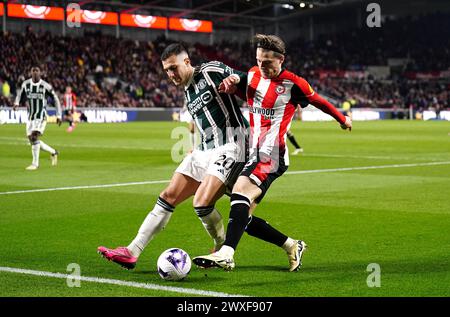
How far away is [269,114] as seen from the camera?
24.5 feet

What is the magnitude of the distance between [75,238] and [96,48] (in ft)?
184

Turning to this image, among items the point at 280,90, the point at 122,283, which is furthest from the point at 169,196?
the point at 280,90

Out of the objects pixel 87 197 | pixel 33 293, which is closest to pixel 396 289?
pixel 33 293

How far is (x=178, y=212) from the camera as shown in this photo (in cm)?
1158

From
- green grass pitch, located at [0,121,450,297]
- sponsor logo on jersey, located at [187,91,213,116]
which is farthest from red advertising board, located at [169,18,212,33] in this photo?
sponsor logo on jersey, located at [187,91,213,116]

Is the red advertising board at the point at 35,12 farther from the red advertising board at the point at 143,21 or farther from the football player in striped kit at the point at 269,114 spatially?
the football player in striped kit at the point at 269,114

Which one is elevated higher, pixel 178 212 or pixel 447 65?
pixel 447 65

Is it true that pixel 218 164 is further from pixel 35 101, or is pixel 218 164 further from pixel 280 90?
pixel 35 101

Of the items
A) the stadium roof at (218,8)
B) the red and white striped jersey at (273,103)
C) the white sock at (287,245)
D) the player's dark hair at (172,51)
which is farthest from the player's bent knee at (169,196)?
the stadium roof at (218,8)

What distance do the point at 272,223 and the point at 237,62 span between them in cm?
6754

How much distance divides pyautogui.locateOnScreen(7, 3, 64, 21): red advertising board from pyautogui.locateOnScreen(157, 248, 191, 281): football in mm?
51658

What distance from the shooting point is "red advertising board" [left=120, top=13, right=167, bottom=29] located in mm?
66062

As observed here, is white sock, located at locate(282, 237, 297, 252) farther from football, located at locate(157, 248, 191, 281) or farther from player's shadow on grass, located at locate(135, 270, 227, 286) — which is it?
football, located at locate(157, 248, 191, 281)

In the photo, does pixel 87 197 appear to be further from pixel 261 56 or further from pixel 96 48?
pixel 96 48
